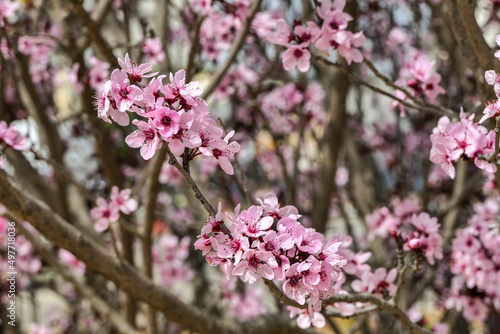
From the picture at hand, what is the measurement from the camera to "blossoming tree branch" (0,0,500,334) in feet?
5.15

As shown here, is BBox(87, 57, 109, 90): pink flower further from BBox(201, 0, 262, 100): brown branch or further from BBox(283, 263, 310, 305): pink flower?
BBox(283, 263, 310, 305): pink flower

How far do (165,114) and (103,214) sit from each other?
1485 millimetres

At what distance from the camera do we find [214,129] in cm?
156

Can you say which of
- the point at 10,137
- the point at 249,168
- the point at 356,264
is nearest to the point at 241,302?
the point at 249,168

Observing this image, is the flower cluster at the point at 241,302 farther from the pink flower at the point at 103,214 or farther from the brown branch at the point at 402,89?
the brown branch at the point at 402,89

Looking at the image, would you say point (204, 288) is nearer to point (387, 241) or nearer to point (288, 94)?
point (387, 241)

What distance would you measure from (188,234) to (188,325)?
2559 millimetres

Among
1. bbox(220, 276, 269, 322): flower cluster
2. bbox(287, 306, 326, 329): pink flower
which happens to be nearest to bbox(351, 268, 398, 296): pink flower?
bbox(287, 306, 326, 329): pink flower

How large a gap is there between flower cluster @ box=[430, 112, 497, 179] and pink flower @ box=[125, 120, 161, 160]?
0.95 m

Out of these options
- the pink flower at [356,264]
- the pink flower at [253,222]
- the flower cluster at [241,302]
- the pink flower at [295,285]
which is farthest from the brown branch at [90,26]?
the flower cluster at [241,302]

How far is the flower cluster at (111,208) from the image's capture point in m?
2.82

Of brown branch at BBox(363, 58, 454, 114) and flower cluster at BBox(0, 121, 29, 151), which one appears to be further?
flower cluster at BBox(0, 121, 29, 151)

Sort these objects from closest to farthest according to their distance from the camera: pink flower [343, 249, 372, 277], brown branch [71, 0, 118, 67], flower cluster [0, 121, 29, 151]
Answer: pink flower [343, 249, 372, 277], flower cluster [0, 121, 29, 151], brown branch [71, 0, 118, 67]

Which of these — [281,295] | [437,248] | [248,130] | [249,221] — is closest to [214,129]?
[249,221]
